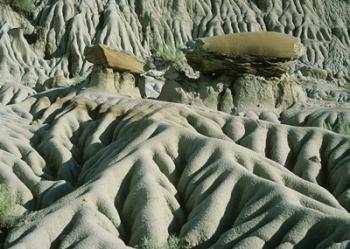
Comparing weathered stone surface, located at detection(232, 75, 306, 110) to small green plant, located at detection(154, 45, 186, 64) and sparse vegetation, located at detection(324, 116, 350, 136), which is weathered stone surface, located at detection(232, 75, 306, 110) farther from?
small green plant, located at detection(154, 45, 186, 64)

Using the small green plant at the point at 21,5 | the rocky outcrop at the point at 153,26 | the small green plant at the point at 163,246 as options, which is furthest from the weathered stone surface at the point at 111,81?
the small green plant at the point at 21,5

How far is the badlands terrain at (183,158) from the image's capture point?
54.6 feet

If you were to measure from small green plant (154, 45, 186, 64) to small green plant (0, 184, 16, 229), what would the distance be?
111 ft

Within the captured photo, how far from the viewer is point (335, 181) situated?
2050cm

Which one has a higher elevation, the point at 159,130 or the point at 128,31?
the point at 159,130

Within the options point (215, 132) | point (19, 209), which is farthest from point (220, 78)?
point (19, 209)

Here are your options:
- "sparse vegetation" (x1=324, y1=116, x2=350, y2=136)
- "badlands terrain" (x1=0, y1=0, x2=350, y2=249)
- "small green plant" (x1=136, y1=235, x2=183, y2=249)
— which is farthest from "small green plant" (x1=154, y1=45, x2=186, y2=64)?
"small green plant" (x1=136, y1=235, x2=183, y2=249)

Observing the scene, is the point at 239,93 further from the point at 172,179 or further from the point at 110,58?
the point at 172,179

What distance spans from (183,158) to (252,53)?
9298mm

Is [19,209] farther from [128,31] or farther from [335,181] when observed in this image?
[128,31]

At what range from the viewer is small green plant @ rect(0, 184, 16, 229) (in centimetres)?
1910

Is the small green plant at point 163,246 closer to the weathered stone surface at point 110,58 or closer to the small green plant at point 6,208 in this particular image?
the small green plant at point 6,208

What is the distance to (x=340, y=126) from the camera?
1003 inches

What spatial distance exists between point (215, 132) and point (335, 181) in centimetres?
443
